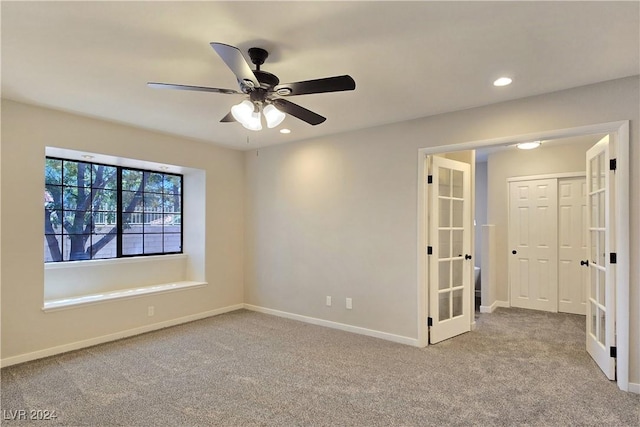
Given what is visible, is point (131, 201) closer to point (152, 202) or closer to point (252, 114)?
point (152, 202)

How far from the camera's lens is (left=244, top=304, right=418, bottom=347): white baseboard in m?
3.97

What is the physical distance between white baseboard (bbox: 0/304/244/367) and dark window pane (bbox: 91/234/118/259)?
1038 mm

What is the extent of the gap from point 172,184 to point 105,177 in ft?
3.08

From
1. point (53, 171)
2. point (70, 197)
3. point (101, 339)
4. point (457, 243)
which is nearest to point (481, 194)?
point (457, 243)

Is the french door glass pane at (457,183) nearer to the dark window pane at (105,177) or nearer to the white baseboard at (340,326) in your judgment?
the white baseboard at (340,326)

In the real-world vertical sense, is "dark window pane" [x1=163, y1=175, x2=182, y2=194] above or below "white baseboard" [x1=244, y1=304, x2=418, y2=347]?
above

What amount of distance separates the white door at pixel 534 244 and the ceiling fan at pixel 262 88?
451cm

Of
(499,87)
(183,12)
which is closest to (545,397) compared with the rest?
(499,87)

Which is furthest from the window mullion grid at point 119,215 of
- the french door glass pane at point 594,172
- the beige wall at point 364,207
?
the french door glass pane at point 594,172

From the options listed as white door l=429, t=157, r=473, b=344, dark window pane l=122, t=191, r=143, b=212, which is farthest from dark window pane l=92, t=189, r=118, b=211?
white door l=429, t=157, r=473, b=344

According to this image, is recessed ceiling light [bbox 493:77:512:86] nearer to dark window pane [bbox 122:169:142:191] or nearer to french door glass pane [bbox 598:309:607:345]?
french door glass pane [bbox 598:309:607:345]

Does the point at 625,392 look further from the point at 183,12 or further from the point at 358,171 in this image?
the point at 183,12

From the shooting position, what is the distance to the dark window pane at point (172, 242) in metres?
5.27

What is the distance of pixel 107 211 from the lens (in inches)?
181
